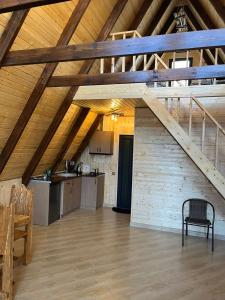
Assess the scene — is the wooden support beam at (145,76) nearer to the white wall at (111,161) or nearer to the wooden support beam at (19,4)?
the wooden support beam at (19,4)

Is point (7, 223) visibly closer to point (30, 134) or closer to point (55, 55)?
point (55, 55)

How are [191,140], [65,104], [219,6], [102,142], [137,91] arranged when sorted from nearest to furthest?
[191,140] < [137,91] < [219,6] < [65,104] < [102,142]

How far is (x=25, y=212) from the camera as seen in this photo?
12.7 feet

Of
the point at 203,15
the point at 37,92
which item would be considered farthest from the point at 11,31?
the point at 203,15

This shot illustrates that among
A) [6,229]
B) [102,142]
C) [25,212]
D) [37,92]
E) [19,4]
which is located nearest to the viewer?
[19,4]

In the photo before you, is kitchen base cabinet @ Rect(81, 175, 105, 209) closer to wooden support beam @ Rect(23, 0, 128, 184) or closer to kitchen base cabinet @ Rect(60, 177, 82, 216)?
kitchen base cabinet @ Rect(60, 177, 82, 216)

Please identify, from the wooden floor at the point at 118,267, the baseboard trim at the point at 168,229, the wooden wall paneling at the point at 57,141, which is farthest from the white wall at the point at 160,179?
the wooden wall paneling at the point at 57,141

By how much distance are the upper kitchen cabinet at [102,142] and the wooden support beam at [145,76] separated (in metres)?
3.12

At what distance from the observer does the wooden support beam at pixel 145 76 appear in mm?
3645

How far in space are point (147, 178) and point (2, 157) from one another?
9.24 feet

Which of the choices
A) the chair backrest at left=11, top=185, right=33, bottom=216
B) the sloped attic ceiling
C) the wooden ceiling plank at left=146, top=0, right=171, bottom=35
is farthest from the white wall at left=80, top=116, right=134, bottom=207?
the chair backrest at left=11, top=185, right=33, bottom=216

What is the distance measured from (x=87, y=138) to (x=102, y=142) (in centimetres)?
44

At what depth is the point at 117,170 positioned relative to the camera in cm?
741

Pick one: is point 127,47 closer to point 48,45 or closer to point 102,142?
point 48,45
